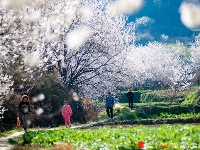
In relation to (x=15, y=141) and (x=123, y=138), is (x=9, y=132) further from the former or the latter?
(x=123, y=138)

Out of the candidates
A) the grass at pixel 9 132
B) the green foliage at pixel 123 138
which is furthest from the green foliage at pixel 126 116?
the green foliage at pixel 123 138

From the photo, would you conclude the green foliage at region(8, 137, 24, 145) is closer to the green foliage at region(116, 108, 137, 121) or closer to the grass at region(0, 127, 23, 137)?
the grass at region(0, 127, 23, 137)

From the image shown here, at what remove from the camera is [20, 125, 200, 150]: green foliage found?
12.1 m

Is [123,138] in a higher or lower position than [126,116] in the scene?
lower

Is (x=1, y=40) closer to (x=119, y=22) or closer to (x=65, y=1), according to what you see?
(x=65, y=1)

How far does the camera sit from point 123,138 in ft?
45.3

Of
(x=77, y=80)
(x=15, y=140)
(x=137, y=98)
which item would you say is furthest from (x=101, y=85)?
(x=137, y=98)

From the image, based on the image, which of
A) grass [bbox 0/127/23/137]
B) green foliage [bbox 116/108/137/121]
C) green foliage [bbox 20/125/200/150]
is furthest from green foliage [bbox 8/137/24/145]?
green foliage [bbox 116/108/137/121]

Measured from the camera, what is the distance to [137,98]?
63844mm

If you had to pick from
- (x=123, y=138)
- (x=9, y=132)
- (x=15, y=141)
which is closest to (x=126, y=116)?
(x=9, y=132)

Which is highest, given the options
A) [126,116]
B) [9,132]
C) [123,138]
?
[126,116]

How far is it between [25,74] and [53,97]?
4043 millimetres

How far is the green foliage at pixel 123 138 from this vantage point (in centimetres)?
1210

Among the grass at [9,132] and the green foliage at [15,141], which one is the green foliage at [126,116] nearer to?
the grass at [9,132]
